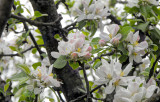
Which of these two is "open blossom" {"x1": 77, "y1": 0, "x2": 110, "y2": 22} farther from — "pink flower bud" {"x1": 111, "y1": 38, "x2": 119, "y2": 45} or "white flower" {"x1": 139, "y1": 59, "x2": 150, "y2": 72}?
"white flower" {"x1": 139, "y1": 59, "x2": 150, "y2": 72}

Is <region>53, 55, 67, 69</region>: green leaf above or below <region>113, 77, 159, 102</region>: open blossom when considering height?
above

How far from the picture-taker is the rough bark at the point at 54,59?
1432 millimetres

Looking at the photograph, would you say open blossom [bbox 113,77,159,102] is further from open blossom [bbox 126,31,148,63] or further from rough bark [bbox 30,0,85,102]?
rough bark [bbox 30,0,85,102]

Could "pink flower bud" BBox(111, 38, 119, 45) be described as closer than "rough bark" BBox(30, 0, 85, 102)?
Yes

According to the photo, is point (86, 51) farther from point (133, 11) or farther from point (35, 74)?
point (133, 11)

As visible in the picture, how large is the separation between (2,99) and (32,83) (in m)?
0.94

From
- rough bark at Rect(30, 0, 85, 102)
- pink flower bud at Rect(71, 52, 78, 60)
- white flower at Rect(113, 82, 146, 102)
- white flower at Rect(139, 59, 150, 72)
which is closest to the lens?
white flower at Rect(113, 82, 146, 102)

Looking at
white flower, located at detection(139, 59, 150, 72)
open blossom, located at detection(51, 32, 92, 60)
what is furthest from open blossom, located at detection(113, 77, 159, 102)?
white flower, located at detection(139, 59, 150, 72)

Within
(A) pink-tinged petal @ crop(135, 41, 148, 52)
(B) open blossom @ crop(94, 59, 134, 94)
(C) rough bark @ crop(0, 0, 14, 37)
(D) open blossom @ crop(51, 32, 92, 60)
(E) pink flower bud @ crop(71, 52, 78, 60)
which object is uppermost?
(C) rough bark @ crop(0, 0, 14, 37)

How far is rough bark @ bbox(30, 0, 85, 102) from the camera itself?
1.43m

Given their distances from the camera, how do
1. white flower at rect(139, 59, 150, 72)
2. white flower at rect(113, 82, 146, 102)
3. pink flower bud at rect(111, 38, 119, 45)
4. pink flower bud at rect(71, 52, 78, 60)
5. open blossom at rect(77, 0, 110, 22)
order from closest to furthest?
white flower at rect(113, 82, 146, 102)
pink flower bud at rect(71, 52, 78, 60)
pink flower bud at rect(111, 38, 119, 45)
open blossom at rect(77, 0, 110, 22)
white flower at rect(139, 59, 150, 72)

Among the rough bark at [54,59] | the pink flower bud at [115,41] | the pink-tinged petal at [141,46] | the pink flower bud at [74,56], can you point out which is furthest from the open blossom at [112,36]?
the rough bark at [54,59]

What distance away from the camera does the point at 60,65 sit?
1.02 m

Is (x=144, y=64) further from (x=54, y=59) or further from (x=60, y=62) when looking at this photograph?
(x=60, y=62)
